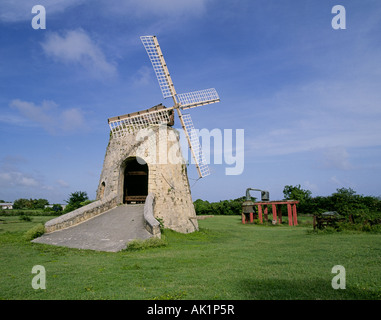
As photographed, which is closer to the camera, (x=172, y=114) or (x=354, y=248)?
(x=354, y=248)

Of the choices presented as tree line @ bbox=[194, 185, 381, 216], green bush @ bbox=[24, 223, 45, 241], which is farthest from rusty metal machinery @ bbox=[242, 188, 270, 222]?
green bush @ bbox=[24, 223, 45, 241]

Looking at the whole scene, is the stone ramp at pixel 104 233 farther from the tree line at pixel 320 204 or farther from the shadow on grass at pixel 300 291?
the tree line at pixel 320 204

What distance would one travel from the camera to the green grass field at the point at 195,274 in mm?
5379

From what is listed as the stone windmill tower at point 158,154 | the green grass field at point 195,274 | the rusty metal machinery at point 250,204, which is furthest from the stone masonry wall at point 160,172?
the rusty metal machinery at point 250,204

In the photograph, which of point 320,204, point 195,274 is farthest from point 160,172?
point 320,204

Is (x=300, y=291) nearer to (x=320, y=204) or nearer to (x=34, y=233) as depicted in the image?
(x=34, y=233)

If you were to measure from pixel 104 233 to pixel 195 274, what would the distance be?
7708 mm

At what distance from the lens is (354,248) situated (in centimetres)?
1014

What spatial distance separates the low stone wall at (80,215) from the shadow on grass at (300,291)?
11.5m

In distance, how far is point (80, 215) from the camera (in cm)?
1524

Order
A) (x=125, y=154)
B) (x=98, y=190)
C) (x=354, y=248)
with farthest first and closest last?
(x=98, y=190), (x=125, y=154), (x=354, y=248)

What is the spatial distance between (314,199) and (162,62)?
28.7 metres
